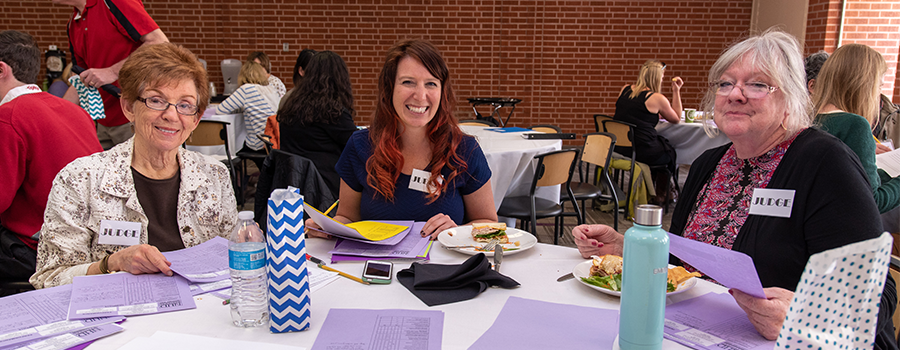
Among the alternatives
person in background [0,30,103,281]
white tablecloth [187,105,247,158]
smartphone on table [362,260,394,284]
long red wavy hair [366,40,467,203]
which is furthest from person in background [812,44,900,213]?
white tablecloth [187,105,247,158]

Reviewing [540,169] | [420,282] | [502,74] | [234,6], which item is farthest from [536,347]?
[234,6]

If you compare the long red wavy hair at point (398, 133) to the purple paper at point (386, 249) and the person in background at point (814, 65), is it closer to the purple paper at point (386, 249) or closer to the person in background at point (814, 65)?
the purple paper at point (386, 249)

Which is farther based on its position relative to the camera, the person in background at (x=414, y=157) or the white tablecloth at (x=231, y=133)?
the white tablecloth at (x=231, y=133)

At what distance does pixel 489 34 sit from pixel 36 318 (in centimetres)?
736

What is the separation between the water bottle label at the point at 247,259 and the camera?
3.06 ft

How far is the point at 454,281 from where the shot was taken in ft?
3.77

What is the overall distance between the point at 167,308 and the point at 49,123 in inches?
45.2

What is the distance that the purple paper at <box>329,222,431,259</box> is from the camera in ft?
4.47

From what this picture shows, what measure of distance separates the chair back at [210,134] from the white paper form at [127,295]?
3.53m

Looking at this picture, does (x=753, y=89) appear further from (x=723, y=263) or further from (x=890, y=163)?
(x=890, y=163)

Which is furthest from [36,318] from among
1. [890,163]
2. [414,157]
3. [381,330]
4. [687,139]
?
Answer: [687,139]

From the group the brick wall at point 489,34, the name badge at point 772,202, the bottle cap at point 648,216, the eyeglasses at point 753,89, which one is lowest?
the name badge at point 772,202

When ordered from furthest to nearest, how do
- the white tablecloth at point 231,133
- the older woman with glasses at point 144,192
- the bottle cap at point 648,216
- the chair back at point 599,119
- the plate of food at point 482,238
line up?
1. the chair back at point 599,119
2. the white tablecloth at point 231,133
3. the plate of food at point 482,238
4. the older woman with glasses at point 144,192
5. the bottle cap at point 648,216

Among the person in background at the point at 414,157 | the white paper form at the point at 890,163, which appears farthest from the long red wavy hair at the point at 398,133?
the white paper form at the point at 890,163
